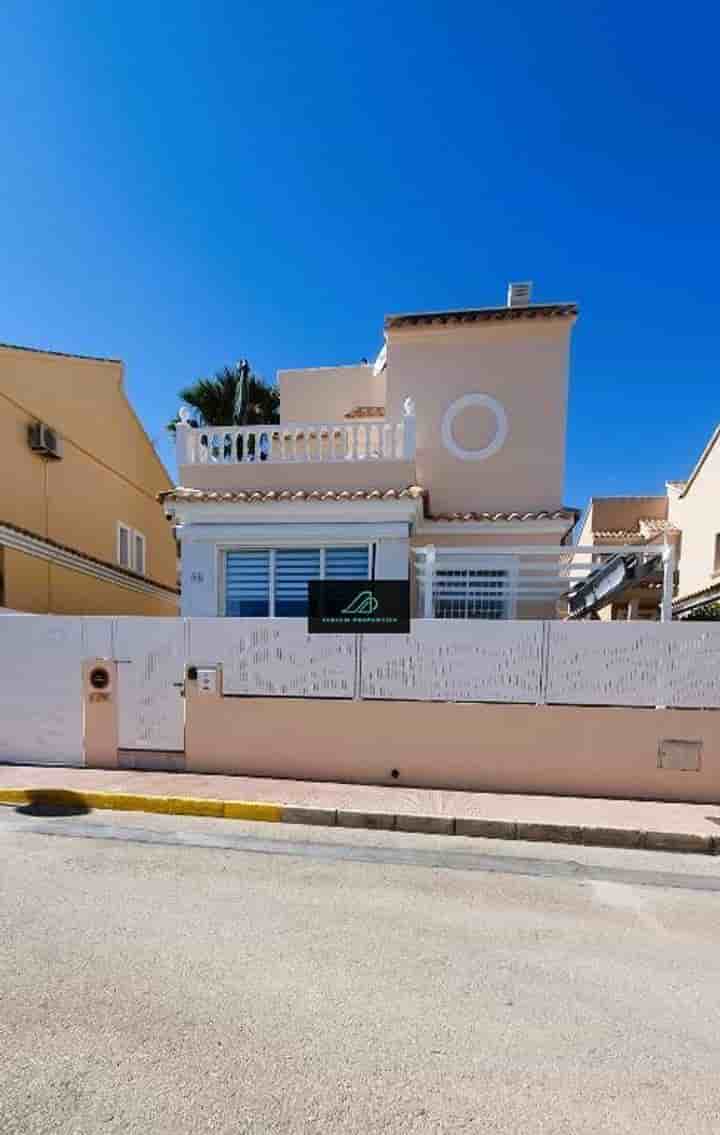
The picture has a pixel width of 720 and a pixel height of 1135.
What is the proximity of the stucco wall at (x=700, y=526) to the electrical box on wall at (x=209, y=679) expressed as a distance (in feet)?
47.4

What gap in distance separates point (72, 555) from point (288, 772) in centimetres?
912

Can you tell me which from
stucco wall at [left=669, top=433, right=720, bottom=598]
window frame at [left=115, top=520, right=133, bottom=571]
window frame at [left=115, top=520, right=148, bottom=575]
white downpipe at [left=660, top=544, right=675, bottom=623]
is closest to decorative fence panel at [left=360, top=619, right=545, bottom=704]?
white downpipe at [left=660, top=544, right=675, bottom=623]

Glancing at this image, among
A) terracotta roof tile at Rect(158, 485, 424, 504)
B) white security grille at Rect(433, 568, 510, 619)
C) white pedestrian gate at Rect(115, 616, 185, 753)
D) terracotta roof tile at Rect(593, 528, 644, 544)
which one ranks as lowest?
white pedestrian gate at Rect(115, 616, 185, 753)

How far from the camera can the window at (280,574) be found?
349 inches

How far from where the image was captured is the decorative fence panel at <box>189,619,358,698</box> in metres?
6.16

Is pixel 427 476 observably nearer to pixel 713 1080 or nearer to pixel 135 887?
pixel 135 887

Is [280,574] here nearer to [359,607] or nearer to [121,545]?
[359,607]

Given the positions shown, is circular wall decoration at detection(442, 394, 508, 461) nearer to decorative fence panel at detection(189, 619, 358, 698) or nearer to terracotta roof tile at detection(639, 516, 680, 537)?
decorative fence panel at detection(189, 619, 358, 698)

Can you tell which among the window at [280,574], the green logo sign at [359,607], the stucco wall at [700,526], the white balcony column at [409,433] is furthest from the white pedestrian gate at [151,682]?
the stucco wall at [700,526]

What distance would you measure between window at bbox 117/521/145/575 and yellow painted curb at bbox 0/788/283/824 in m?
10.5

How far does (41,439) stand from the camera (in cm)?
1166

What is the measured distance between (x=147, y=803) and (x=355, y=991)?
3.61 meters

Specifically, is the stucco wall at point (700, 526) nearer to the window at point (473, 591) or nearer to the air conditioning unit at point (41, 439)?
the window at point (473, 591)

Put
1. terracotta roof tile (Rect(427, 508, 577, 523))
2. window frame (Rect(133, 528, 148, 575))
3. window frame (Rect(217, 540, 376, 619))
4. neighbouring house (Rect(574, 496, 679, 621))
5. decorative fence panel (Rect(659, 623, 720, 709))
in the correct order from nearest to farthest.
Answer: decorative fence panel (Rect(659, 623, 720, 709)), window frame (Rect(217, 540, 376, 619)), terracotta roof tile (Rect(427, 508, 577, 523)), window frame (Rect(133, 528, 148, 575)), neighbouring house (Rect(574, 496, 679, 621))
